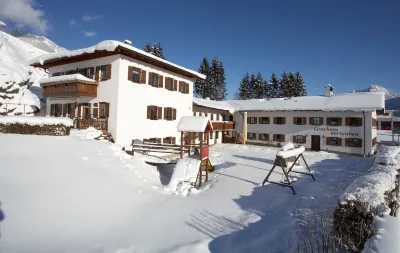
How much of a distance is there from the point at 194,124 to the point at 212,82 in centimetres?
5025

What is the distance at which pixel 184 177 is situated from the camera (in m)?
12.8

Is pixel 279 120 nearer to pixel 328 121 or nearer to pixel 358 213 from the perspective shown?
pixel 328 121

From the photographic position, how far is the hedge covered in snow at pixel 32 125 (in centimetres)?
1461

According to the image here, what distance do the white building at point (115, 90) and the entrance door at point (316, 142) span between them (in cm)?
1940

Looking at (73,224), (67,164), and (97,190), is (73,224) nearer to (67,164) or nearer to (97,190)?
(97,190)

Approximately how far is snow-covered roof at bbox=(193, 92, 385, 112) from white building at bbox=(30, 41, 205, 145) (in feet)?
25.5

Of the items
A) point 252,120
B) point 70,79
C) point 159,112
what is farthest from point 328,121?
point 70,79

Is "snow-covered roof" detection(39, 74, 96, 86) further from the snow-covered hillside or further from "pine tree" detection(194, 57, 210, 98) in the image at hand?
"pine tree" detection(194, 57, 210, 98)

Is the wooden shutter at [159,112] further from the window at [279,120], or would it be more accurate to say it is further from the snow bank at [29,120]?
the window at [279,120]

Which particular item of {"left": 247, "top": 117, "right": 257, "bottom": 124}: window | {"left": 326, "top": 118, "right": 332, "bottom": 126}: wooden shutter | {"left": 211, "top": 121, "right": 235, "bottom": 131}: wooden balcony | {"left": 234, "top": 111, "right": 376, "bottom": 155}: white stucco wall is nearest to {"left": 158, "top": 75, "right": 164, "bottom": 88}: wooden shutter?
{"left": 211, "top": 121, "right": 235, "bottom": 131}: wooden balcony

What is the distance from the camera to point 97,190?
9414 mm

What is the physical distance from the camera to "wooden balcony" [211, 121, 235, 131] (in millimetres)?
31311

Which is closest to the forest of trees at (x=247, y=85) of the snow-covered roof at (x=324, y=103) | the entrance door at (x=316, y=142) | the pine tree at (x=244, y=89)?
the pine tree at (x=244, y=89)

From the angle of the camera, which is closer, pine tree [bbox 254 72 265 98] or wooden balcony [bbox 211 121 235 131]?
wooden balcony [bbox 211 121 235 131]
